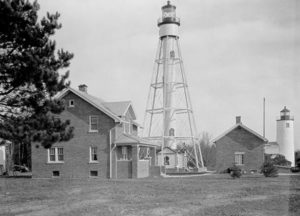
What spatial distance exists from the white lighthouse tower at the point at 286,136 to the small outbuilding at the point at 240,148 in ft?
71.5

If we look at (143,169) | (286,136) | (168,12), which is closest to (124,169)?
(143,169)

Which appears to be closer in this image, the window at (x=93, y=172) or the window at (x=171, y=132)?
the window at (x=93, y=172)

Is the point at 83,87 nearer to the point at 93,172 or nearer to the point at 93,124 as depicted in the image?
the point at 93,124

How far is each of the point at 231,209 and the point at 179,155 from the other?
36771mm

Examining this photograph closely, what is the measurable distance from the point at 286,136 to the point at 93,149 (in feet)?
131

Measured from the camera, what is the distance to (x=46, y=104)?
54.5ft

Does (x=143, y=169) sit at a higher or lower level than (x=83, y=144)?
lower

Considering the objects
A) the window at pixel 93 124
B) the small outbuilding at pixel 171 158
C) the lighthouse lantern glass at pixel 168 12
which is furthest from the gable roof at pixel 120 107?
the lighthouse lantern glass at pixel 168 12

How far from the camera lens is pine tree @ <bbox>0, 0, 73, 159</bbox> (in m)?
15.7

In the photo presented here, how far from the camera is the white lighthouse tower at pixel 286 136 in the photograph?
201 feet

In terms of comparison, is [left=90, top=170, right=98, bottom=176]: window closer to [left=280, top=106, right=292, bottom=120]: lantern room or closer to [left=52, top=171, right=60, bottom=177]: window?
[left=52, top=171, right=60, bottom=177]: window

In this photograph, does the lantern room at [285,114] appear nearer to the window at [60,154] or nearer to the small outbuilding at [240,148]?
the small outbuilding at [240,148]

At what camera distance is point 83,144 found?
3294cm

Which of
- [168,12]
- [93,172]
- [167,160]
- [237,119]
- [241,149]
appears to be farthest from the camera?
[167,160]
